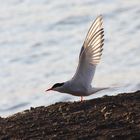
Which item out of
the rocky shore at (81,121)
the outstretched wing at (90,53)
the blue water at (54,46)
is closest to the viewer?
the rocky shore at (81,121)

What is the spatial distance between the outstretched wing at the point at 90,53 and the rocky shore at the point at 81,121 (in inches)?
18.2

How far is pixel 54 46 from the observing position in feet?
55.6

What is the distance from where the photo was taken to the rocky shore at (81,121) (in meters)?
7.55

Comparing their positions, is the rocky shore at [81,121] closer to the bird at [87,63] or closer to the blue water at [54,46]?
the bird at [87,63]

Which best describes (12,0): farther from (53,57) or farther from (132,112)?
(132,112)

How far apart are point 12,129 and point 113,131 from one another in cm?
119

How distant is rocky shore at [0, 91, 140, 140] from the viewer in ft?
24.8

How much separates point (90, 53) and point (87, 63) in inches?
5.3

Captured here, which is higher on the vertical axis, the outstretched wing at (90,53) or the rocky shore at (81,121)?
the outstretched wing at (90,53)

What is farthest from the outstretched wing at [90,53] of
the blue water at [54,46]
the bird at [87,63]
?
the blue water at [54,46]

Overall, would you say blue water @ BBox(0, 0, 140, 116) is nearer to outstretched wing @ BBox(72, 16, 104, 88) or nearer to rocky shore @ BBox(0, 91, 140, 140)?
outstretched wing @ BBox(72, 16, 104, 88)

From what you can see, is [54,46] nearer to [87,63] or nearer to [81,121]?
[87,63]

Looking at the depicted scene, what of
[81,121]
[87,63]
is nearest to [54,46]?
[87,63]

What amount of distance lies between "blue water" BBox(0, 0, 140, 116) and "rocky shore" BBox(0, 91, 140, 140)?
420 centimetres
